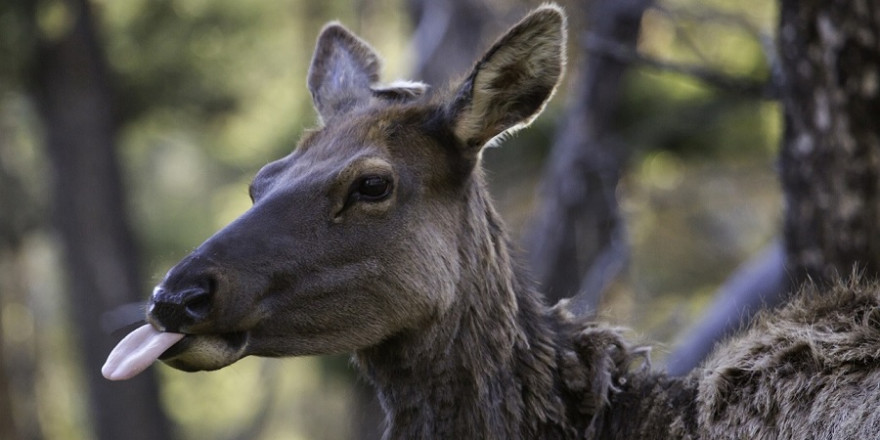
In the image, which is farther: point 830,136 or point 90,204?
point 90,204

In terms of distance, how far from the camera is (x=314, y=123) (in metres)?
10.5

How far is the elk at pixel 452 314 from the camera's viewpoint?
3.83 meters

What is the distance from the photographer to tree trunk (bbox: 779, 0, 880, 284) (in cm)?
530

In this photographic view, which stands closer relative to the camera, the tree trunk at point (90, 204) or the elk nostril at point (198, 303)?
the elk nostril at point (198, 303)

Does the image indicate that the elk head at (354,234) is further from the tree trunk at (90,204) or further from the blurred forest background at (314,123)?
the tree trunk at (90,204)

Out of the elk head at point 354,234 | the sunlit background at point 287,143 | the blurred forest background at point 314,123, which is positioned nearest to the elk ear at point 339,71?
the elk head at point 354,234

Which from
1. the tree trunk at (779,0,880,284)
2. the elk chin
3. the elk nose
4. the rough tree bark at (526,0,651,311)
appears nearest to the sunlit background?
the rough tree bark at (526,0,651,311)

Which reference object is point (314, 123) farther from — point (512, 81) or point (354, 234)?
point (354, 234)

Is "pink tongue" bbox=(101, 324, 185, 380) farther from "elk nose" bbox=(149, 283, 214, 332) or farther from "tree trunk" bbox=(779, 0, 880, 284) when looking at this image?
"tree trunk" bbox=(779, 0, 880, 284)

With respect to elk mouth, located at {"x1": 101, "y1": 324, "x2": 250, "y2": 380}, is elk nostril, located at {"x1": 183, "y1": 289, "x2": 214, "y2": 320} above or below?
above

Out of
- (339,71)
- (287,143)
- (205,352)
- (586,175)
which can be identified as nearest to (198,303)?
(205,352)

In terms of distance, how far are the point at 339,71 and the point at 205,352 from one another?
73.7 inches

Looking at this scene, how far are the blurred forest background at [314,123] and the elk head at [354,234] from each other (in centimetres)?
302

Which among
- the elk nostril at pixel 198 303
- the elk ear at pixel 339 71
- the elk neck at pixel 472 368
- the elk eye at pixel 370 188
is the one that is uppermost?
the elk ear at pixel 339 71
